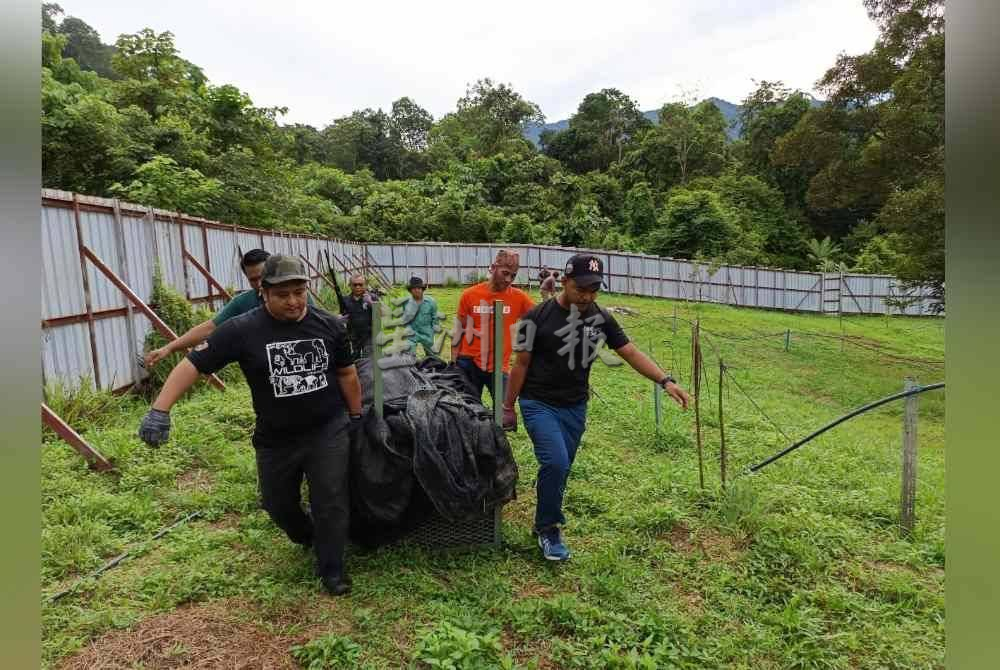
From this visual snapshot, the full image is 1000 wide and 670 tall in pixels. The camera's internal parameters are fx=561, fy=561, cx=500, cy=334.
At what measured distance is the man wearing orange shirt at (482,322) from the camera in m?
4.71

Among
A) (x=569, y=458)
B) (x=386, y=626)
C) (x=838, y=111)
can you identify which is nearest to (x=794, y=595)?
(x=569, y=458)

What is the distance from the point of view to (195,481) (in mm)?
4184

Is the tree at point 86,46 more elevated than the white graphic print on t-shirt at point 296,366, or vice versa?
the tree at point 86,46

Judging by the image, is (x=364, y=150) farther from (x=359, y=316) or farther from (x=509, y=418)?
(x=509, y=418)

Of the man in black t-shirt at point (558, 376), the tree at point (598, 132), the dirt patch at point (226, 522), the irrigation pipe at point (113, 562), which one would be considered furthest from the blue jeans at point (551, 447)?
the tree at point (598, 132)

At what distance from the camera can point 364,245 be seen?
22.4 meters

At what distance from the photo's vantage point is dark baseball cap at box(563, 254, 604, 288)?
10.7ft

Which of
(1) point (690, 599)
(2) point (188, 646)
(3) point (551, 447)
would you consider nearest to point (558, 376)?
(3) point (551, 447)

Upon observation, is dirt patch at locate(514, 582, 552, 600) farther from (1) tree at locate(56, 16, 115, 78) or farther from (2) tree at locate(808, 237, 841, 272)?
(1) tree at locate(56, 16, 115, 78)

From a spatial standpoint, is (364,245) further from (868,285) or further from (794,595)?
(794,595)

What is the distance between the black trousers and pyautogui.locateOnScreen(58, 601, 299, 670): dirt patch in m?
0.46

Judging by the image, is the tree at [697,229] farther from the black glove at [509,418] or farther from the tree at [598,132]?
the black glove at [509,418]

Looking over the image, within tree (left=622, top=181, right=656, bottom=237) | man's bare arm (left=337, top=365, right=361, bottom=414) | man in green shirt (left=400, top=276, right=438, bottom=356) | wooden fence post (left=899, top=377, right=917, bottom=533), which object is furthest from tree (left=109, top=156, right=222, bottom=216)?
tree (left=622, top=181, right=656, bottom=237)

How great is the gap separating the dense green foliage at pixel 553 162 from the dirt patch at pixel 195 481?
460 cm
